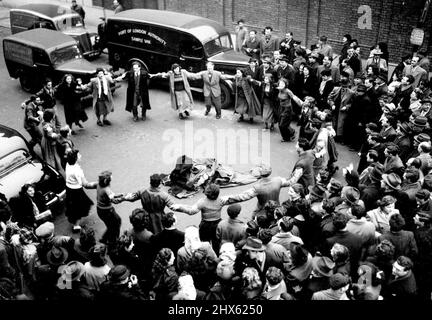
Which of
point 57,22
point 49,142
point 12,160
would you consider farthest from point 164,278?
point 57,22

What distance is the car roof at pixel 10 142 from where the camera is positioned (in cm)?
892

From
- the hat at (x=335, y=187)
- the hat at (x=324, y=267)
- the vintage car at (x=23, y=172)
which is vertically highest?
the hat at (x=335, y=187)

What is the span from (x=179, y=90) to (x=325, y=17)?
22.9 ft

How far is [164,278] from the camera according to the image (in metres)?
5.32

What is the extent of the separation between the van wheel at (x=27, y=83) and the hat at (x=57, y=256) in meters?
10.0

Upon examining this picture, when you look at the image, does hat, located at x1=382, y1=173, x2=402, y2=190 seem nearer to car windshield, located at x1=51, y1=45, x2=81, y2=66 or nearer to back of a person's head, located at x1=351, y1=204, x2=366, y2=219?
back of a person's head, located at x1=351, y1=204, x2=366, y2=219

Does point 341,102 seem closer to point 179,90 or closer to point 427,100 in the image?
point 427,100

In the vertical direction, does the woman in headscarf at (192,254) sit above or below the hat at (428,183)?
below

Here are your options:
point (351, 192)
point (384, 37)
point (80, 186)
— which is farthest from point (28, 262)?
point (384, 37)

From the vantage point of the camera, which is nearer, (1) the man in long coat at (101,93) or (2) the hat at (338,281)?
(2) the hat at (338,281)

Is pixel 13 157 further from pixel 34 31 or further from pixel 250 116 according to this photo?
pixel 34 31

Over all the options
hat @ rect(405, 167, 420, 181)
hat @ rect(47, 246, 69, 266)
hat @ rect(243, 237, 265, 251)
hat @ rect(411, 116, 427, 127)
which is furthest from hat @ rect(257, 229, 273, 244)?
hat @ rect(411, 116, 427, 127)

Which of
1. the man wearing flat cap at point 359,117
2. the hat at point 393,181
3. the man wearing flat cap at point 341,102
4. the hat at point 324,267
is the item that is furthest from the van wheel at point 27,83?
the hat at point 324,267

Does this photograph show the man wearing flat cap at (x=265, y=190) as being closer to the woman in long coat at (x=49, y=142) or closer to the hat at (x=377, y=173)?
the hat at (x=377, y=173)
